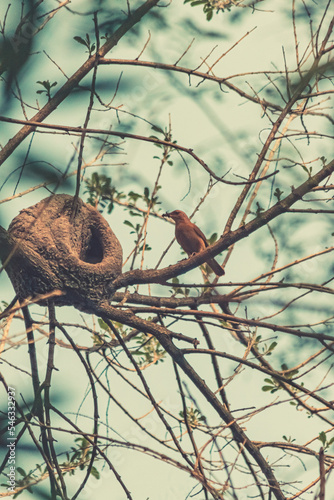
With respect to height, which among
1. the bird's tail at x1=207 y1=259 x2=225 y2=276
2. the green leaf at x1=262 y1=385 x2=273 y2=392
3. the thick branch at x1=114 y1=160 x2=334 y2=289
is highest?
the bird's tail at x1=207 y1=259 x2=225 y2=276

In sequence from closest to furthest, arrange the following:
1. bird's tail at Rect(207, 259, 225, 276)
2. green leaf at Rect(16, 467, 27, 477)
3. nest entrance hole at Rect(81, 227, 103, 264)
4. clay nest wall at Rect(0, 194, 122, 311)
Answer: green leaf at Rect(16, 467, 27, 477), clay nest wall at Rect(0, 194, 122, 311), nest entrance hole at Rect(81, 227, 103, 264), bird's tail at Rect(207, 259, 225, 276)

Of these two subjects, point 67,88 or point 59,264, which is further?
point 59,264

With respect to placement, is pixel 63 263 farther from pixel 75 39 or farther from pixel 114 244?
pixel 75 39

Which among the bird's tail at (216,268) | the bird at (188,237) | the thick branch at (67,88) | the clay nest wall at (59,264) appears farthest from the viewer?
the bird at (188,237)

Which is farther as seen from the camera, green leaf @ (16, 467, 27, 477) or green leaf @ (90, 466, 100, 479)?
green leaf @ (90, 466, 100, 479)

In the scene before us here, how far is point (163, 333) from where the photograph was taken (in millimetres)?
3668

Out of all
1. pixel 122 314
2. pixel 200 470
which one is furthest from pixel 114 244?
pixel 200 470

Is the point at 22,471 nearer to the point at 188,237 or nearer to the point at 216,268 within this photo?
the point at 216,268

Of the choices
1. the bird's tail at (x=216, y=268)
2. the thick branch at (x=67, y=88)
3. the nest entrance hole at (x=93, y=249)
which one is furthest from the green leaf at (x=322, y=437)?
the thick branch at (x=67, y=88)

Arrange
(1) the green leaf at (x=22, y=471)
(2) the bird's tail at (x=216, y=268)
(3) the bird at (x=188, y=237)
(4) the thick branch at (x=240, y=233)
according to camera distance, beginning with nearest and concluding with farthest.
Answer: (1) the green leaf at (x=22, y=471) → (4) the thick branch at (x=240, y=233) → (2) the bird's tail at (x=216, y=268) → (3) the bird at (x=188, y=237)

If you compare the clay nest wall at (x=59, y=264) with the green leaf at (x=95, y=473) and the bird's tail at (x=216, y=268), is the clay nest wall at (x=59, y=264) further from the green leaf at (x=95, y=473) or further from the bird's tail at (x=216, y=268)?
the green leaf at (x=95, y=473)

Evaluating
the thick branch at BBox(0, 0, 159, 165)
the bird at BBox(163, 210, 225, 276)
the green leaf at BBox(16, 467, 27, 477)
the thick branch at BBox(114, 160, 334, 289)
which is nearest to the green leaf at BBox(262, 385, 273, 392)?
the thick branch at BBox(114, 160, 334, 289)

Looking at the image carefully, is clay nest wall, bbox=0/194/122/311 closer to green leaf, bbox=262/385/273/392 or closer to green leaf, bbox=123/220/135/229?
green leaf, bbox=123/220/135/229

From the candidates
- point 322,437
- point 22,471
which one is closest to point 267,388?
point 322,437
